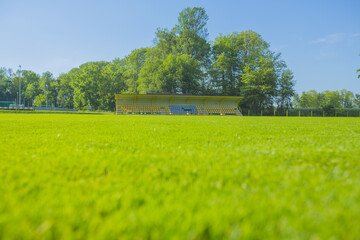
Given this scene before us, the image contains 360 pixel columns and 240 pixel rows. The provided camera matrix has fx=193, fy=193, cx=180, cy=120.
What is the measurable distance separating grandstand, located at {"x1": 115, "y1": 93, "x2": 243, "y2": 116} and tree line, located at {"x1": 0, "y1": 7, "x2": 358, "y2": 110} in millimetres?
7196

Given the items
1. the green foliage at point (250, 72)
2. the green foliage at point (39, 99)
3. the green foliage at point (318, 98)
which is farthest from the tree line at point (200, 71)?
the green foliage at point (318, 98)

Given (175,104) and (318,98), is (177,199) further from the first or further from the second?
(318,98)

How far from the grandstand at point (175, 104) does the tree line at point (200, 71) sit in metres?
7.20

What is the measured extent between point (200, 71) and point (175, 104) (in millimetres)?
12109

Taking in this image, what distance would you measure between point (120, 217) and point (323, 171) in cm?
230

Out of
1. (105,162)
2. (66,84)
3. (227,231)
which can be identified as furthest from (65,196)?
(66,84)

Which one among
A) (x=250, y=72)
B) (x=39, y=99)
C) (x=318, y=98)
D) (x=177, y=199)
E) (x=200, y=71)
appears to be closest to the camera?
(x=177, y=199)

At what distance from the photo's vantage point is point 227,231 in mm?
1146

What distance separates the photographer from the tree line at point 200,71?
147 ft

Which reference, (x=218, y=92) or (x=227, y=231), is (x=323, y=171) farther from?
(x=218, y=92)

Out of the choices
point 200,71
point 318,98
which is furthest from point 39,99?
point 318,98

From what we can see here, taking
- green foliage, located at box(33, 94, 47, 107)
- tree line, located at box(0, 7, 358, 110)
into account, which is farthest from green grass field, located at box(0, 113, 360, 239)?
green foliage, located at box(33, 94, 47, 107)

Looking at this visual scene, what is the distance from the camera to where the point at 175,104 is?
40594 mm

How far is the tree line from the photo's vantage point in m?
44.9
